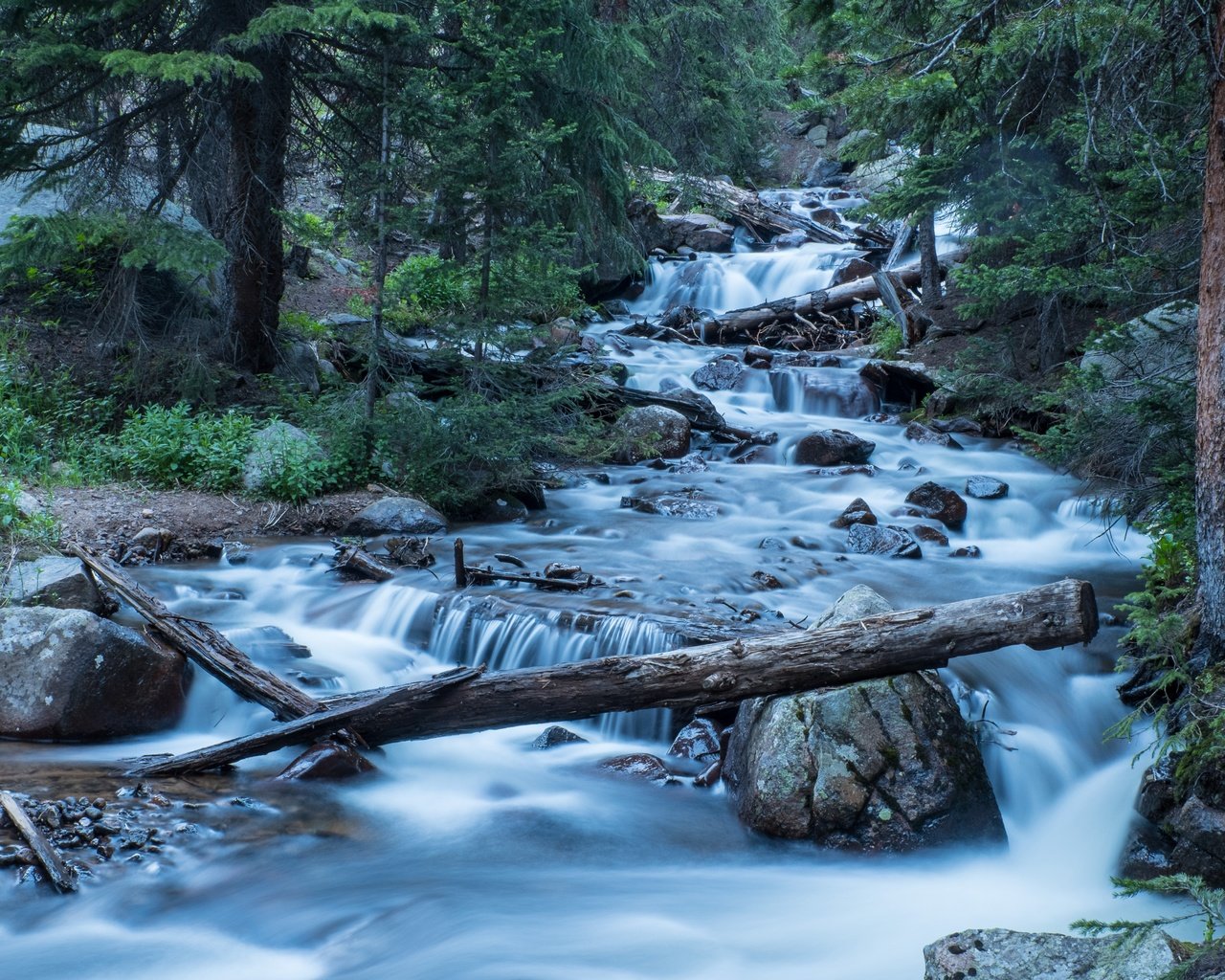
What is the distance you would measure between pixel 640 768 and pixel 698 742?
458mm

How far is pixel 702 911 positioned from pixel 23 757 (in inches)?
156

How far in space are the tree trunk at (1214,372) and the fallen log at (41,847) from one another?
5849mm

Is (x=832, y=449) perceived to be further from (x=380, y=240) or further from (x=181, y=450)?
(x=181, y=450)

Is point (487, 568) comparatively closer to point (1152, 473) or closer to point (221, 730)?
point (221, 730)

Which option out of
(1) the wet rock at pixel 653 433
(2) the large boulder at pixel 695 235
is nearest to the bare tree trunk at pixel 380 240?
(1) the wet rock at pixel 653 433

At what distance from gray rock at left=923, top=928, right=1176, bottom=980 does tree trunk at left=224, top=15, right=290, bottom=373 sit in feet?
34.2

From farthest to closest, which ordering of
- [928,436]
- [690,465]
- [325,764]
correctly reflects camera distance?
[928,436] < [690,465] < [325,764]

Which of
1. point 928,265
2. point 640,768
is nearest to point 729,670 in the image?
point 640,768

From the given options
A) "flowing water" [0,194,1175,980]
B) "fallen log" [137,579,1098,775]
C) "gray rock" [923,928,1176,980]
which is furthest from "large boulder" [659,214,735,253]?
"gray rock" [923,928,1176,980]

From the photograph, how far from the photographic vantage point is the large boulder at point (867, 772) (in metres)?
5.54

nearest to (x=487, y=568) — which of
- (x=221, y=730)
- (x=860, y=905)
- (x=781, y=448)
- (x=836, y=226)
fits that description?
(x=221, y=730)

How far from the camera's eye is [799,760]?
5574 millimetres

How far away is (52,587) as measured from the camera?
7074 mm

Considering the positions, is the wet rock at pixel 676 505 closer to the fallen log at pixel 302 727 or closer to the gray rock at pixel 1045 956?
the fallen log at pixel 302 727
